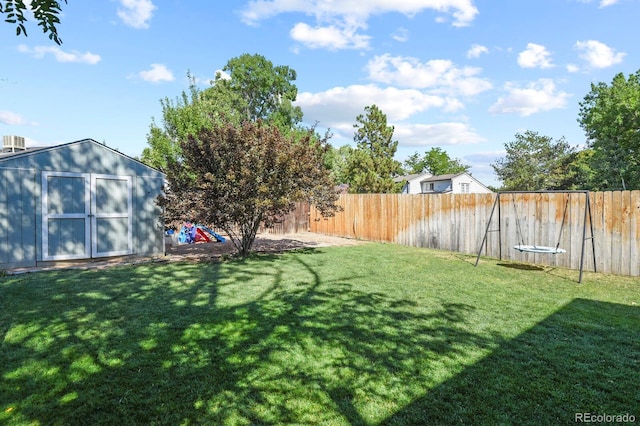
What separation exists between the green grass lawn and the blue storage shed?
6.19ft

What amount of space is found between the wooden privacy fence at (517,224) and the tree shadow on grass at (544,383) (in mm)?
3927

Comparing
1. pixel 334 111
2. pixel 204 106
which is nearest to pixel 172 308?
pixel 204 106

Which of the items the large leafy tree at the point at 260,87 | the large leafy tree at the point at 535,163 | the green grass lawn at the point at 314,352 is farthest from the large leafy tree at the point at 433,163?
the green grass lawn at the point at 314,352

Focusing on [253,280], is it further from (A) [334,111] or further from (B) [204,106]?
(A) [334,111]

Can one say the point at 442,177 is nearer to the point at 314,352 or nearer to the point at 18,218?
the point at 18,218

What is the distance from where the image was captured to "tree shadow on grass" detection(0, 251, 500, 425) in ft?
7.80

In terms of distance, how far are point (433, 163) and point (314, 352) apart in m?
53.1

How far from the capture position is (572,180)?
37.4 metres

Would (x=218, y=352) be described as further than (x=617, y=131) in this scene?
No

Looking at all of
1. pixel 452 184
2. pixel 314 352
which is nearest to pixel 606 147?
pixel 452 184

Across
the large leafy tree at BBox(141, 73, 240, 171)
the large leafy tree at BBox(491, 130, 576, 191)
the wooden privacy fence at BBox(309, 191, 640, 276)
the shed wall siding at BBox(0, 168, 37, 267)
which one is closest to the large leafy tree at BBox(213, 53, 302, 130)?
the large leafy tree at BBox(141, 73, 240, 171)

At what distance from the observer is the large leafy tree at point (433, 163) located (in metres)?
52.5

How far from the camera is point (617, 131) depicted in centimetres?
2559

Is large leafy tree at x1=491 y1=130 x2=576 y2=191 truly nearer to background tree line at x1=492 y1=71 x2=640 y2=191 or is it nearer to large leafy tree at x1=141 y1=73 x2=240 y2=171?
background tree line at x1=492 y1=71 x2=640 y2=191
